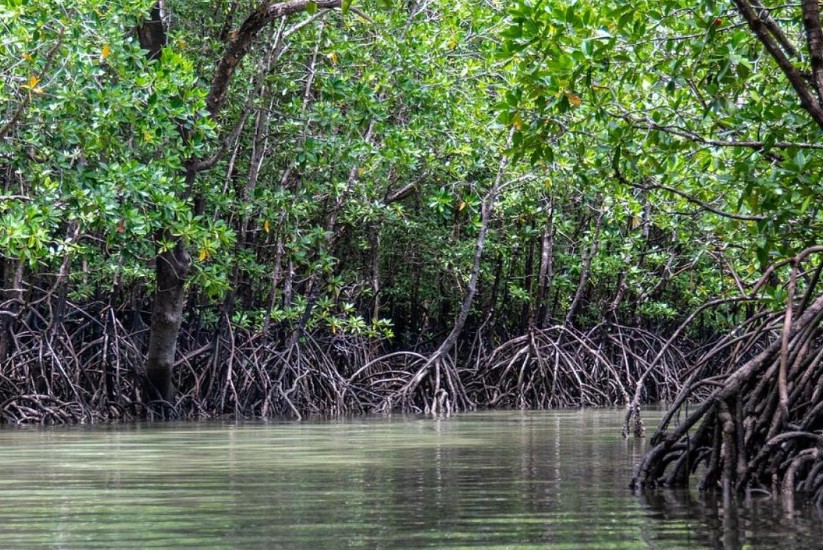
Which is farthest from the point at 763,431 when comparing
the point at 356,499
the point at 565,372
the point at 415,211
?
the point at 415,211

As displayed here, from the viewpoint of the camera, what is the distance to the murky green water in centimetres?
412

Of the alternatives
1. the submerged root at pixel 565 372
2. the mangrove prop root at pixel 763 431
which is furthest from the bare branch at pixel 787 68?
the submerged root at pixel 565 372

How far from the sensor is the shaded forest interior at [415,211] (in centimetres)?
636

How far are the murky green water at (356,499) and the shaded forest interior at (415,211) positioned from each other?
60 centimetres

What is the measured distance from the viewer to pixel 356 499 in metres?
5.28

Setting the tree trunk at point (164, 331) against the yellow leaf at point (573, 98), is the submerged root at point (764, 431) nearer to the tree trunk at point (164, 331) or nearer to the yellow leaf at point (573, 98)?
the yellow leaf at point (573, 98)

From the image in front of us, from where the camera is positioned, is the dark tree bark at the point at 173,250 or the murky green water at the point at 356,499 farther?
the dark tree bark at the point at 173,250

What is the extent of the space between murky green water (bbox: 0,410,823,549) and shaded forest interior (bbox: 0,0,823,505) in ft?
1.98

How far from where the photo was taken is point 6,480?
6.32 meters

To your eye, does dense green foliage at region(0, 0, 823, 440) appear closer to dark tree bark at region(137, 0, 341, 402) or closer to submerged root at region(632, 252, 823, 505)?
dark tree bark at region(137, 0, 341, 402)

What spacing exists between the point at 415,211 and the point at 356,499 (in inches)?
512

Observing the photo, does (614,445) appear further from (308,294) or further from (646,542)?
(308,294)

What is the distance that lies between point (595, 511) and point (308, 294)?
1049cm

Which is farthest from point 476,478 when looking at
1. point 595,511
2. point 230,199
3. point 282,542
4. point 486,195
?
point 486,195
